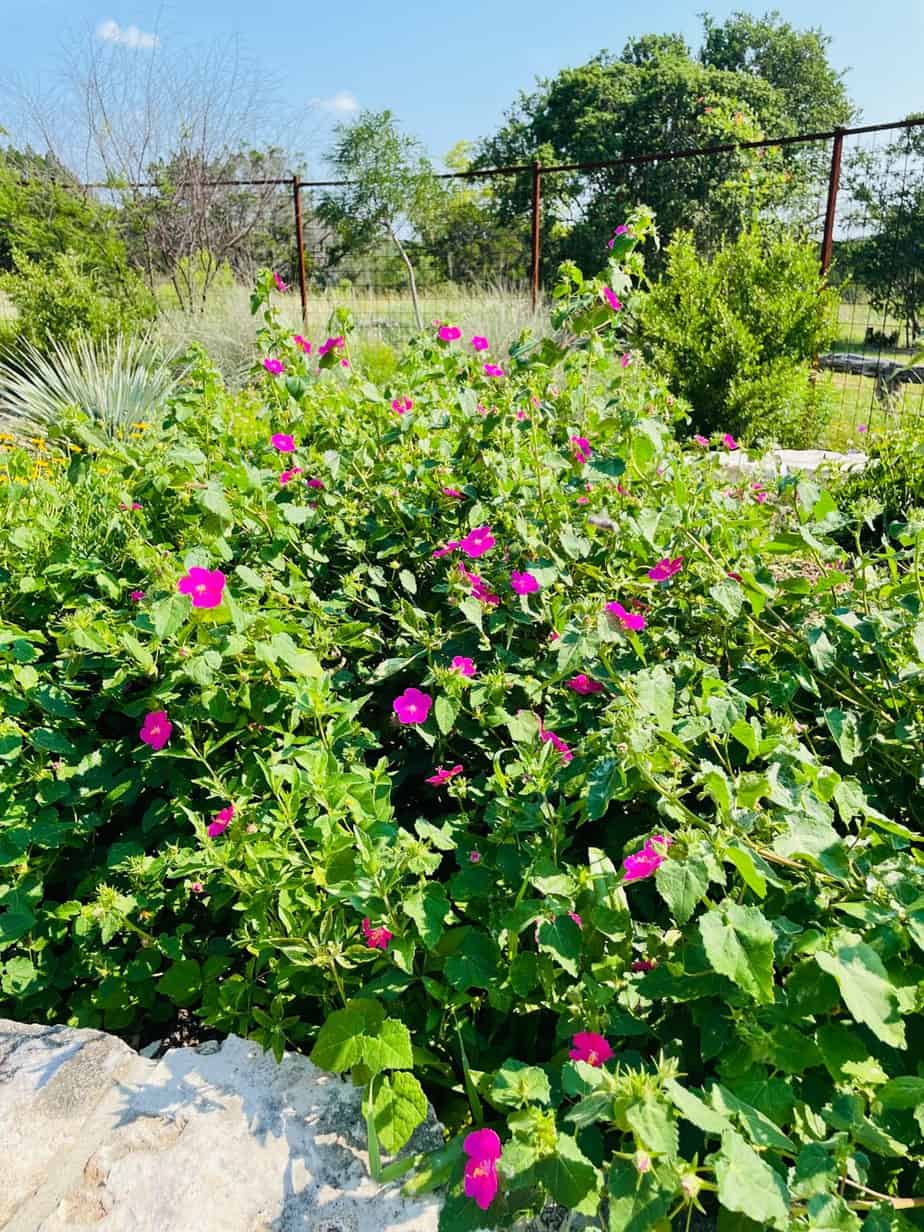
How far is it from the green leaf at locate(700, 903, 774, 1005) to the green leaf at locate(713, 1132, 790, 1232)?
128 millimetres

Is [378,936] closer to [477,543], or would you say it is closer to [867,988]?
[867,988]

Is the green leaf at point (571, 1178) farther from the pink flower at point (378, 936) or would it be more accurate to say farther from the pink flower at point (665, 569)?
the pink flower at point (665, 569)

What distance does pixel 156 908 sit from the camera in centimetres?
140

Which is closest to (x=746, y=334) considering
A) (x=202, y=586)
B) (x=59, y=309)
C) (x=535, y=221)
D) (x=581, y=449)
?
(x=535, y=221)

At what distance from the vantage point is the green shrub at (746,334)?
5277mm

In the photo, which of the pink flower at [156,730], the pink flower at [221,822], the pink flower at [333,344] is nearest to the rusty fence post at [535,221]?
the pink flower at [333,344]

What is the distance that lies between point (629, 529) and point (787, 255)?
4.67 meters

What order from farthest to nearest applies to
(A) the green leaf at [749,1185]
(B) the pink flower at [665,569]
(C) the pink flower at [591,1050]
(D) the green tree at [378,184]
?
(D) the green tree at [378,184] → (B) the pink flower at [665,569] → (C) the pink flower at [591,1050] → (A) the green leaf at [749,1185]

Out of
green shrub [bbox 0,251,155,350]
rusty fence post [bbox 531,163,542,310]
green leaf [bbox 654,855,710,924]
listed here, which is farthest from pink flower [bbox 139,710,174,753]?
rusty fence post [bbox 531,163,542,310]

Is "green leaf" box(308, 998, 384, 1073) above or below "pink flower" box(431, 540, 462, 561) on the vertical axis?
A: below

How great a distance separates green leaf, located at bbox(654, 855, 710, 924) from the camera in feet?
2.76

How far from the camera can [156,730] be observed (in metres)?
1.36

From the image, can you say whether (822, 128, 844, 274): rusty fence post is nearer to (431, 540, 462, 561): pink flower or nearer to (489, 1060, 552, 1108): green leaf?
(431, 540, 462, 561): pink flower

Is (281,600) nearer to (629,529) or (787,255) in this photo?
(629,529)
